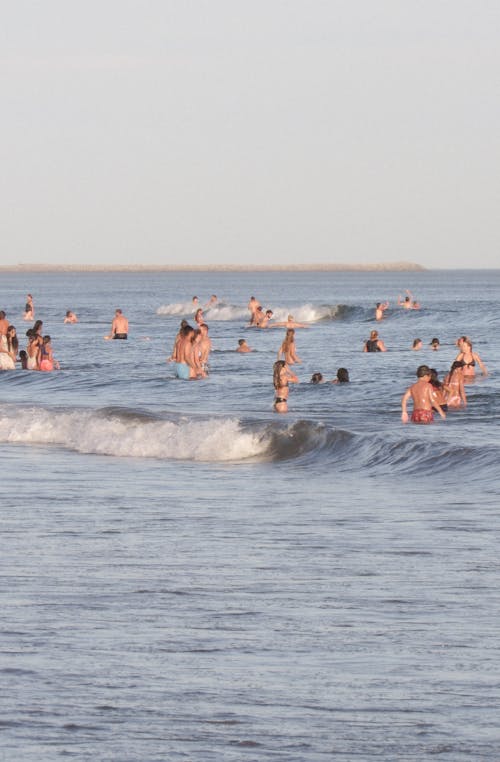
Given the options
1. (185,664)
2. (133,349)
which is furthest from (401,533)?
(133,349)

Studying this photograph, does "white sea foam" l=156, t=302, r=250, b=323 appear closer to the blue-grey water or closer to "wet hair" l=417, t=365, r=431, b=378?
"wet hair" l=417, t=365, r=431, b=378

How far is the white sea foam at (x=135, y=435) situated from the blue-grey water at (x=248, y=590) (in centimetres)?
5

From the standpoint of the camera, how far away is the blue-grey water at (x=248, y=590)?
21.5ft

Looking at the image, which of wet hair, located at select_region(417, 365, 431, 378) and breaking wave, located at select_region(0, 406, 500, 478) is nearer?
breaking wave, located at select_region(0, 406, 500, 478)

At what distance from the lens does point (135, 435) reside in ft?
70.0

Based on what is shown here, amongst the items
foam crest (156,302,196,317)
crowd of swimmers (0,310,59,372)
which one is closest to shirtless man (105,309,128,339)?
crowd of swimmers (0,310,59,372)

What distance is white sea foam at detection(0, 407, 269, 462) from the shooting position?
20.2 metres

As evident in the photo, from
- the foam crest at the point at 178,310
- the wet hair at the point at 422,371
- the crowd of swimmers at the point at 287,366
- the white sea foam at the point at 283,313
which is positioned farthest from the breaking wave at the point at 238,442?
the foam crest at the point at 178,310

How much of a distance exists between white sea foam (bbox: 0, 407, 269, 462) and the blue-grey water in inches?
2.0

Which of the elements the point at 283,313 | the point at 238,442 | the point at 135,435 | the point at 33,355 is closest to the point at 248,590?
the point at 238,442

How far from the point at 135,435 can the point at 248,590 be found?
11952 mm

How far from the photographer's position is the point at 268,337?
185 feet

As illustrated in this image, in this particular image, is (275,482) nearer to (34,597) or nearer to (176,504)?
(176,504)

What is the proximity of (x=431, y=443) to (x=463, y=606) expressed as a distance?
10.6 m
